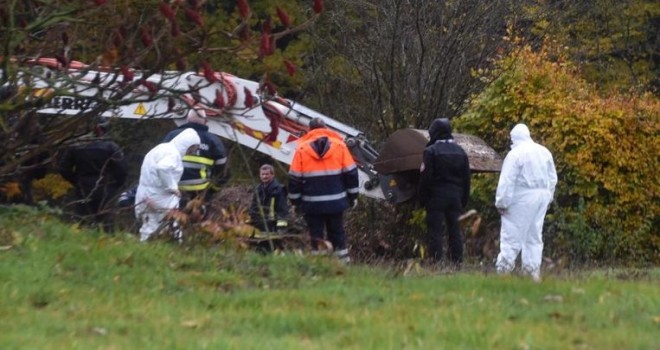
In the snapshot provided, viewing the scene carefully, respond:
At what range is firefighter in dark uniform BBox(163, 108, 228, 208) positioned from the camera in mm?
13430

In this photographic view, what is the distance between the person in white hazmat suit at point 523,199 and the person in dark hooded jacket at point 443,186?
65 centimetres

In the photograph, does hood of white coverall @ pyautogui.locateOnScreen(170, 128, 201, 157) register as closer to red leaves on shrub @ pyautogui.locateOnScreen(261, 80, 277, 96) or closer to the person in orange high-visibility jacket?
the person in orange high-visibility jacket

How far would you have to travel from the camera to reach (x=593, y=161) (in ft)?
56.7

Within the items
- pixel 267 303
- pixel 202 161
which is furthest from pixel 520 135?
pixel 267 303

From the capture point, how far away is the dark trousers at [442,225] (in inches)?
552

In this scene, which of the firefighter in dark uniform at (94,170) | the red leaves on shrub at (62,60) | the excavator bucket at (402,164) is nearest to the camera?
the red leaves on shrub at (62,60)

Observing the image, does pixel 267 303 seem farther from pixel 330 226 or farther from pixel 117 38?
pixel 330 226

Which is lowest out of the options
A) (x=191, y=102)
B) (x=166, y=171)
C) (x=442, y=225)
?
(x=442, y=225)

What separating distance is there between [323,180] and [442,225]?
1.64 m

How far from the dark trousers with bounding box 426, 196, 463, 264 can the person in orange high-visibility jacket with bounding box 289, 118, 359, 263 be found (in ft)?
3.22

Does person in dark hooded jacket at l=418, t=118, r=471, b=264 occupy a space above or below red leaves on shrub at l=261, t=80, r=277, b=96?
below

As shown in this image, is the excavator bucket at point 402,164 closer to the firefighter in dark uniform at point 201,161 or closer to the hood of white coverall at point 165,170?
the firefighter in dark uniform at point 201,161

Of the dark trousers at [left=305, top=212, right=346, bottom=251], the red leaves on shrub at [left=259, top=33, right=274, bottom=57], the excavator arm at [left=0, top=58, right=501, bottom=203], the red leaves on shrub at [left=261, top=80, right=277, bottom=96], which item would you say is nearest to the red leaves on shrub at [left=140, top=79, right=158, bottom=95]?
the excavator arm at [left=0, top=58, right=501, bottom=203]

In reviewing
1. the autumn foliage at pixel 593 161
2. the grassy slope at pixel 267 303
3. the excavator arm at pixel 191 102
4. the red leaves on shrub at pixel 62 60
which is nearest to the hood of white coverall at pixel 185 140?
the excavator arm at pixel 191 102
